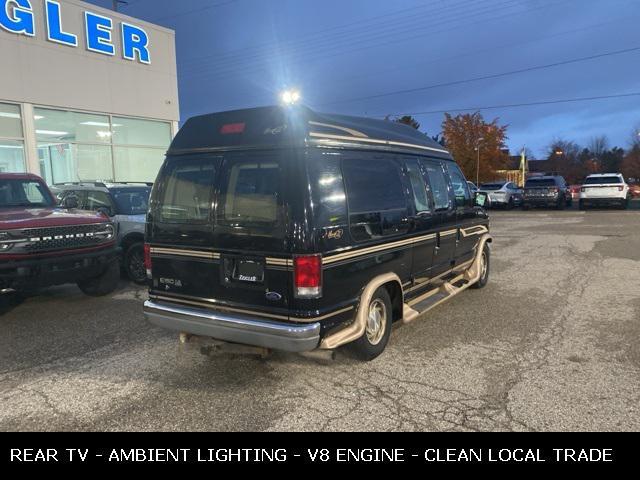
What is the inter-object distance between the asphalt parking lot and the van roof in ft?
6.50

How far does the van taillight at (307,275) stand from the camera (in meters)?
3.83

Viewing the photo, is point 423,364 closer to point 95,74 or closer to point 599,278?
→ point 599,278

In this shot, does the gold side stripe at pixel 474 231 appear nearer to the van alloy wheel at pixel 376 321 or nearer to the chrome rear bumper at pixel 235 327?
the van alloy wheel at pixel 376 321

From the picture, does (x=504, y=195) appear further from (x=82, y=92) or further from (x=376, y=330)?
(x=376, y=330)

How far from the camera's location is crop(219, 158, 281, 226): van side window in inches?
158

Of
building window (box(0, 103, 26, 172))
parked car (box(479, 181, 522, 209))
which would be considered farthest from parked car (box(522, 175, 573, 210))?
building window (box(0, 103, 26, 172))

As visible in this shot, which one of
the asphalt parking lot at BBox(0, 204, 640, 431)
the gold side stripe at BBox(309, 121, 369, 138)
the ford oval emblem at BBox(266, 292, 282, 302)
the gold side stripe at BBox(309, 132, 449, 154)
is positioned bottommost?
the asphalt parking lot at BBox(0, 204, 640, 431)

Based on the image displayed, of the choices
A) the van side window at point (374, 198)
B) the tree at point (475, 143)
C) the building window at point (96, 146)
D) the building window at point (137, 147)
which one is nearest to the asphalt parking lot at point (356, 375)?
the van side window at point (374, 198)

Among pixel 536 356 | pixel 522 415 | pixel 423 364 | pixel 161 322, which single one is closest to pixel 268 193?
pixel 161 322

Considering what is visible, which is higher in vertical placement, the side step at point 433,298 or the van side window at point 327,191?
the van side window at point 327,191

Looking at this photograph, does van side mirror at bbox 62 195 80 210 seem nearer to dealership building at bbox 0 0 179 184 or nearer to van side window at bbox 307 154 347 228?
van side window at bbox 307 154 347 228

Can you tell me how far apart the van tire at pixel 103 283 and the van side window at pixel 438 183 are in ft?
15.1

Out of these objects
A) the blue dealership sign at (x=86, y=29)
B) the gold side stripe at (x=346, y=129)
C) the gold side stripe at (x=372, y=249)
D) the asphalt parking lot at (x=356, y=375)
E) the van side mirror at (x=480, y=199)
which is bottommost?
the asphalt parking lot at (x=356, y=375)
